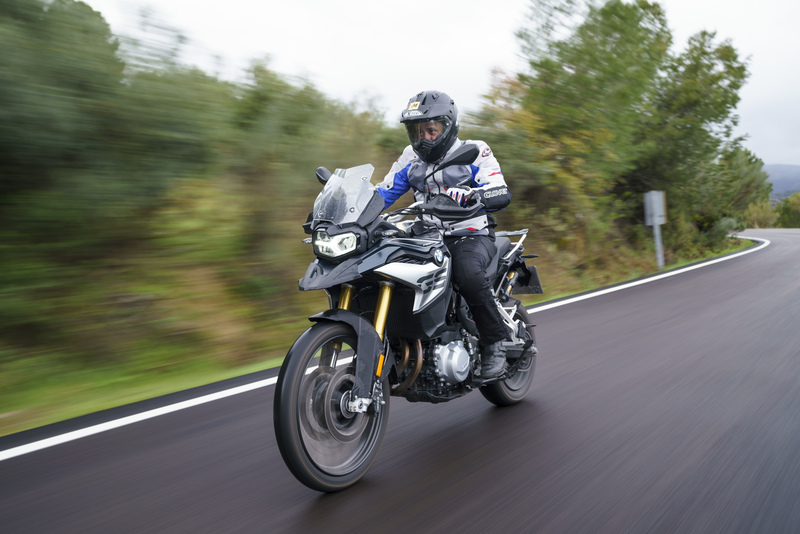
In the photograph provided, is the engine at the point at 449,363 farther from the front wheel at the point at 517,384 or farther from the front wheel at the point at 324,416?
the front wheel at the point at 517,384

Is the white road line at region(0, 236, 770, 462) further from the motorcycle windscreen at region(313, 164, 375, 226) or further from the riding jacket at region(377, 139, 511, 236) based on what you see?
the motorcycle windscreen at region(313, 164, 375, 226)

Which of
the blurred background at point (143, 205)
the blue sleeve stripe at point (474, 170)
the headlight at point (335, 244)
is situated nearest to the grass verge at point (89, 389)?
the blurred background at point (143, 205)

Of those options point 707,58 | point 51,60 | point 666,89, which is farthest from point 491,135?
point 707,58

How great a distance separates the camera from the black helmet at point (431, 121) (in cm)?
377

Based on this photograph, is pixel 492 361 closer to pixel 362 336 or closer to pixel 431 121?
pixel 362 336

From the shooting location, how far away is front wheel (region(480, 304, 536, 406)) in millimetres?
4504

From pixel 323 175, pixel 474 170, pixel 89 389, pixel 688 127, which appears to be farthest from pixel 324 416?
pixel 688 127

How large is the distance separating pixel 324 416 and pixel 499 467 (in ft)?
3.39

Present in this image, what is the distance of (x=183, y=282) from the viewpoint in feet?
22.5

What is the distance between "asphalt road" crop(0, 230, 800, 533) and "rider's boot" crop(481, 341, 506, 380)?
38 cm

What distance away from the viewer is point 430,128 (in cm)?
383

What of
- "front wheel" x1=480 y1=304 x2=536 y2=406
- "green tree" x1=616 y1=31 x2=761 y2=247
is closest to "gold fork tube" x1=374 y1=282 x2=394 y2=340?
"front wheel" x1=480 y1=304 x2=536 y2=406

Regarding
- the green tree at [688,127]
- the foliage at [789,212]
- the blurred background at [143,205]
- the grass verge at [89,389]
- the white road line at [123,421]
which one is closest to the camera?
the white road line at [123,421]

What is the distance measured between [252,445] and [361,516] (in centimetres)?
120
